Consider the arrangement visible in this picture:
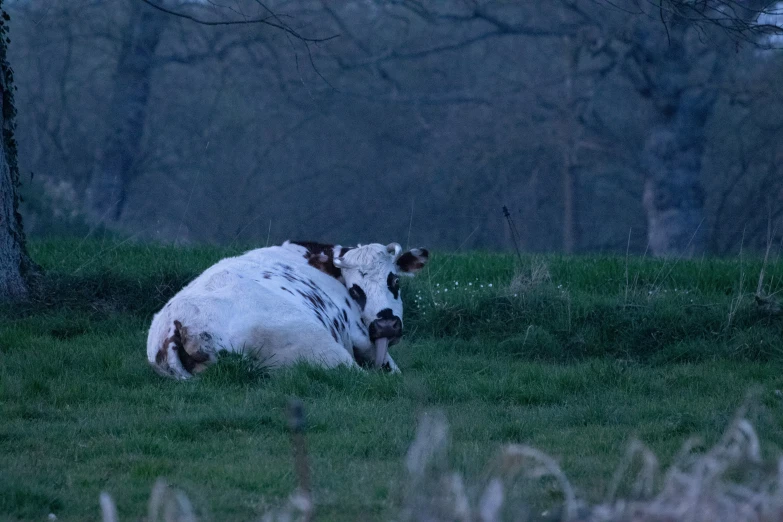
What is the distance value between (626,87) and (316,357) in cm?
2704

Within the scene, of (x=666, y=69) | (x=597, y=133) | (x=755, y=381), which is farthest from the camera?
(x=597, y=133)

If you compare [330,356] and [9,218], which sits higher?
[9,218]

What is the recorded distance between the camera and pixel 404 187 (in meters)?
36.1

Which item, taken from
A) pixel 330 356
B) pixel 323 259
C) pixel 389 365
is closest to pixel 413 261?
pixel 323 259

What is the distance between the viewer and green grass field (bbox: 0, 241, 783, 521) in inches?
205

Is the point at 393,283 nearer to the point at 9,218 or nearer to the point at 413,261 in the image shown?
the point at 413,261

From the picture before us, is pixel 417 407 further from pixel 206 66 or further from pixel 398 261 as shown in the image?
pixel 206 66

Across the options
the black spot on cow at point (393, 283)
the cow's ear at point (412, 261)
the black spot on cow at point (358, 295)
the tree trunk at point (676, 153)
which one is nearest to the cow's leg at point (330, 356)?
the black spot on cow at point (358, 295)

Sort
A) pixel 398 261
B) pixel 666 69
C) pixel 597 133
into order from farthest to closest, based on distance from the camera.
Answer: pixel 597 133
pixel 666 69
pixel 398 261

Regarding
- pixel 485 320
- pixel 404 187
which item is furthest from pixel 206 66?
pixel 485 320

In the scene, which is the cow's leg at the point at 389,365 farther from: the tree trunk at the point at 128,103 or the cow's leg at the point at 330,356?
the tree trunk at the point at 128,103

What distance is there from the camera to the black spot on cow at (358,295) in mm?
8828

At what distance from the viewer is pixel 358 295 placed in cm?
886

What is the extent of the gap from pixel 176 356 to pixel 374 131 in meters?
28.9
